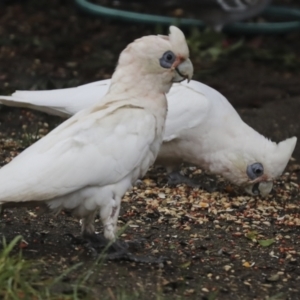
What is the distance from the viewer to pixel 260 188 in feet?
19.6

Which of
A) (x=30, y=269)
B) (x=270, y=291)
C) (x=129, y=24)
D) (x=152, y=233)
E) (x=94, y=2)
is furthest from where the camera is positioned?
(x=94, y=2)

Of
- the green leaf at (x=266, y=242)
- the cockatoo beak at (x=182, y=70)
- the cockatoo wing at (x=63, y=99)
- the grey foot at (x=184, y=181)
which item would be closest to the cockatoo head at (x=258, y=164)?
the grey foot at (x=184, y=181)

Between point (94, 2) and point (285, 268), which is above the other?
point (285, 268)

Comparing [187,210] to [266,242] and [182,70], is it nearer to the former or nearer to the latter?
[266,242]

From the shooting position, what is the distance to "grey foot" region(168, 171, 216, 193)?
20.2 ft

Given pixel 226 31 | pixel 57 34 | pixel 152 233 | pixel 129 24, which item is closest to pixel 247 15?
pixel 226 31

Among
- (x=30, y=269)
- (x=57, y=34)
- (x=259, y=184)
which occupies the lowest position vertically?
(x=57, y=34)

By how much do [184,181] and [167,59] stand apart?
73.2 inches

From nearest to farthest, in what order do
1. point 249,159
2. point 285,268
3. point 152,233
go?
point 285,268 → point 152,233 → point 249,159

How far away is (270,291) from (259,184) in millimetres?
1658

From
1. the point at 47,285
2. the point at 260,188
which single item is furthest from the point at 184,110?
the point at 47,285

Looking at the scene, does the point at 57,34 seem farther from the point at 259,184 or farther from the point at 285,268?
the point at 285,268

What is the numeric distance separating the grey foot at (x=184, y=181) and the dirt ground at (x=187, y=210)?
0.24ft

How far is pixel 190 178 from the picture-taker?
6.45m
